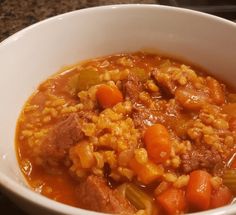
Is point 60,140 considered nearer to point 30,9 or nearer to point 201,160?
point 201,160

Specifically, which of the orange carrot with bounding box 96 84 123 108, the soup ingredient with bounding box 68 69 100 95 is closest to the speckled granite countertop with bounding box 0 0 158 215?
the soup ingredient with bounding box 68 69 100 95

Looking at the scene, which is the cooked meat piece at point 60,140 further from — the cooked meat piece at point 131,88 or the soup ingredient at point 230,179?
→ the soup ingredient at point 230,179

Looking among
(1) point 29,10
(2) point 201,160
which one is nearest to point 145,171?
(2) point 201,160

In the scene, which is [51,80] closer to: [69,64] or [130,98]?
[69,64]

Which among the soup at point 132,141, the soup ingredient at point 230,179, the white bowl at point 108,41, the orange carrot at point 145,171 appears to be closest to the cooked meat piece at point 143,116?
the soup at point 132,141

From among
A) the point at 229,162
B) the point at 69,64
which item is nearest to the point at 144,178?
the point at 229,162
